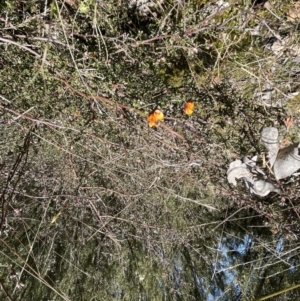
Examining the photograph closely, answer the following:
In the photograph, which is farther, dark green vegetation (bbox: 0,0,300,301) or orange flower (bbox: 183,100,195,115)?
orange flower (bbox: 183,100,195,115)

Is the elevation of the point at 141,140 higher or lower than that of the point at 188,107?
lower

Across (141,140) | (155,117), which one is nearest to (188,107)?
(155,117)

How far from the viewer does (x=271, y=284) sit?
7.60ft

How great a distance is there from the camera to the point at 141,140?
1.98 meters

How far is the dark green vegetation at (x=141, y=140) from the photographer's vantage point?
1.62 metres

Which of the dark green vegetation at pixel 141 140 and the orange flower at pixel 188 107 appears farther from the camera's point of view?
the orange flower at pixel 188 107

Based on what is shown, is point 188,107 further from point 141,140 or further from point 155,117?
point 141,140

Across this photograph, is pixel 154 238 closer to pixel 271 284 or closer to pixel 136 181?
pixel 136 181

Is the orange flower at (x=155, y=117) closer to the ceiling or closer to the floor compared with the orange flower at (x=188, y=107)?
closer to the floor

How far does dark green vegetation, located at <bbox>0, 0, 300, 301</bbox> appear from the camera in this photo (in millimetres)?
1615

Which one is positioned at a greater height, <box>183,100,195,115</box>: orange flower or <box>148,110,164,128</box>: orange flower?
<box>183,100,195,115</box>: orange flower

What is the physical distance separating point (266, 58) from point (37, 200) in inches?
56.4

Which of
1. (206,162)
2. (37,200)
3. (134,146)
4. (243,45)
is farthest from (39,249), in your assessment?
(243,45)

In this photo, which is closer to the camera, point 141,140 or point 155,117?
point 155,117
